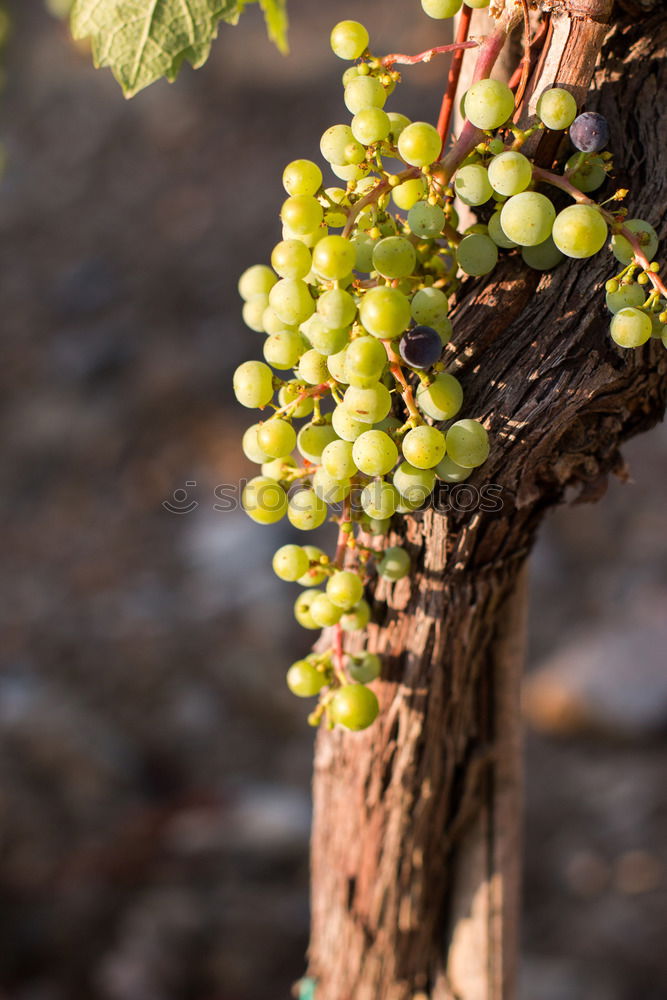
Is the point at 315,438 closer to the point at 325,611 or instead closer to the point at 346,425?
the point at 346,425

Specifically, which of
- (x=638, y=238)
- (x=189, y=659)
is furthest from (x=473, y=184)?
(x=189, y=659)

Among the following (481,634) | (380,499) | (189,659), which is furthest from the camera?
(189,659)

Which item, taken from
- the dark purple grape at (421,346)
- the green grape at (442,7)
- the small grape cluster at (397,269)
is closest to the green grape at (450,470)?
the small grape cluster at (397,269)

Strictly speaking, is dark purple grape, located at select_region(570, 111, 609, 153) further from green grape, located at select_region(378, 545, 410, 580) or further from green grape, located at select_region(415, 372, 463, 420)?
green grape, located at select_region(378, 545, 410, 580)

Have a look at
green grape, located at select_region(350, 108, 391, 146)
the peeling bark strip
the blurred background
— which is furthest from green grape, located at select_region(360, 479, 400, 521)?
the blurred background

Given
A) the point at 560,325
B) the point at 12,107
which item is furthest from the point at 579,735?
the point at 12,107

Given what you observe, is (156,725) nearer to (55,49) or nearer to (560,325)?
(560,325)

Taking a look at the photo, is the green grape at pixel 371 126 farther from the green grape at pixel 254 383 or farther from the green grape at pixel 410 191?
the green grape at pixel 254 383
